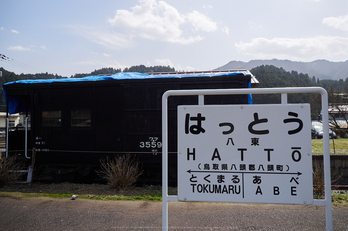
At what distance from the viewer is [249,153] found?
7.61 ft

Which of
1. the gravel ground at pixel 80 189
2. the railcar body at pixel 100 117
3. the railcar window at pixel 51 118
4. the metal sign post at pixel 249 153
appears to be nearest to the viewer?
the metal sign post at pixel 249 153

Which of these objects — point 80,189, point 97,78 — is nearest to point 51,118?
point 97,78

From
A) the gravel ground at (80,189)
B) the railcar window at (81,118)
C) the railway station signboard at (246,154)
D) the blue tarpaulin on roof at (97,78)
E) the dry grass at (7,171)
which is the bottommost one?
the gravel ground at (80,189)

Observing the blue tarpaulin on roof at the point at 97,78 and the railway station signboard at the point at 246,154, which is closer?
the railway station signboard at the point at 246,154

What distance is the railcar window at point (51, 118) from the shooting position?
292 inches

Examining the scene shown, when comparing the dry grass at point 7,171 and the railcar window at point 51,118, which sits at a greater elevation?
the railcar window at point 51,118

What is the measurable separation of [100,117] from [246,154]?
545cm

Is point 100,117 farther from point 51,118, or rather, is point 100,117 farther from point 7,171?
point 7,171

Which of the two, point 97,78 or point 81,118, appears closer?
point 81,118

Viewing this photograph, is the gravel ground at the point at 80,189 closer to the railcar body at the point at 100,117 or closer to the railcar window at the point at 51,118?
the railcar body at the point at 100,117

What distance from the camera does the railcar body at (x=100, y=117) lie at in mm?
6699

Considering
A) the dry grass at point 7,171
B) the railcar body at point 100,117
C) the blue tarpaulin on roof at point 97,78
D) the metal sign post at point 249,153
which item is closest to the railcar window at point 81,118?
the railcar body at point 100,117

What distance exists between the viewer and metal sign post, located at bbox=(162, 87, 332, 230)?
2266 millimetres

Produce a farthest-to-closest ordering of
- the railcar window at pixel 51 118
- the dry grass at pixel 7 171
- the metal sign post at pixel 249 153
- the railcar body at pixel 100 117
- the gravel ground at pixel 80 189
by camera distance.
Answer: the railcar window at pixel 51 118, the railcar body at pixel 100 117, the dry grass at pixel 7 171, the gravel ground at pixel 80 189, the metal sign post at pixel 249 153
